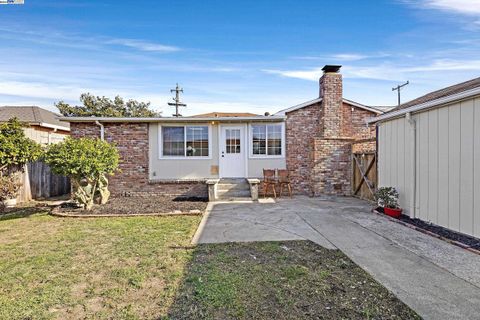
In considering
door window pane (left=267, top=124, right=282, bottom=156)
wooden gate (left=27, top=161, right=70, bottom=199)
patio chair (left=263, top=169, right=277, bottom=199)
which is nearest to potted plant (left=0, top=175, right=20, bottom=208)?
wooden gate (left=27, top=161, right=70, bottom=199)

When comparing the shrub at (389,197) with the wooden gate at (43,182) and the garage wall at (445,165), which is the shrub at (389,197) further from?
the wooden gate at (43,182)

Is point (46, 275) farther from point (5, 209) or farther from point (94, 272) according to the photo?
point (5, 209)

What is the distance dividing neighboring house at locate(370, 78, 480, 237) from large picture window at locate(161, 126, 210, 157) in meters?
6.43

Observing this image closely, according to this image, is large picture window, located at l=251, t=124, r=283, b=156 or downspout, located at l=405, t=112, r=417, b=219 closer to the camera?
downspout, located at l=405, t=112, r=417, b=219

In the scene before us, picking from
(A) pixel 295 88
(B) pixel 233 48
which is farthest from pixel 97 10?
(A) pixel 295 88

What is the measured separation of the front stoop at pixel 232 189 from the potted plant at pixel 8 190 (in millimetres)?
5934

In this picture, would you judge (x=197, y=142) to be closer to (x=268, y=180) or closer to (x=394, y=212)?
(x=268, y=180)

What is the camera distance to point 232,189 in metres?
10.5

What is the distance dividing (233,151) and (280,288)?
27.1ft

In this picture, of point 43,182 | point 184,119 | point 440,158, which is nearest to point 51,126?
point 43,182

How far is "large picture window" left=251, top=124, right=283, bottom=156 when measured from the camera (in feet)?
37.0

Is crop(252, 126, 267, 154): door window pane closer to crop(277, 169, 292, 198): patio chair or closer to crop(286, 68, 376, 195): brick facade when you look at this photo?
crop(286, 68, 376, 195): brick facade

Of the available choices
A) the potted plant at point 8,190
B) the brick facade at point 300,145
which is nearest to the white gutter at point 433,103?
the brick facade at point 300,145

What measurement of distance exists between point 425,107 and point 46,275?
7488 millimetres
